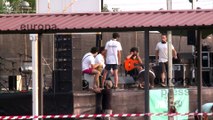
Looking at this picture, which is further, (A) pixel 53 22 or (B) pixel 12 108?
(B) pixel 12 108

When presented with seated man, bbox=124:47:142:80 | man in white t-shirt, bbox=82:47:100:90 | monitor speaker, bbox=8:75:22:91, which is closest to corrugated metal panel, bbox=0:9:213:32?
man in white t-shirt, bbox=82:47:100:90

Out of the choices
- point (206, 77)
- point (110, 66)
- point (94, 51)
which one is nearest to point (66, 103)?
point (94, 51)

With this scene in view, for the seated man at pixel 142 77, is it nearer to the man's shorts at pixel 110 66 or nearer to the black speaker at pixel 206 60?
the man's shorts at pixel 110 66

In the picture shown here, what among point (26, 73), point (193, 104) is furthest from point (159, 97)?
point (26, 73)

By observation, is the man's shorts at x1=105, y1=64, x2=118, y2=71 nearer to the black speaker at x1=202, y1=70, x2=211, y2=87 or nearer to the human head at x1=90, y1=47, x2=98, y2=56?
the human head at x1=90, y1=47, x2=98, y2=56

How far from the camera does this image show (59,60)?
17.5m

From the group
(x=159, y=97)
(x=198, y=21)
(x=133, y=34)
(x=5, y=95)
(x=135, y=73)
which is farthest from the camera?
(x=133, y=34)

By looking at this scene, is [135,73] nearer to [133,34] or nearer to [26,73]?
[26,73]

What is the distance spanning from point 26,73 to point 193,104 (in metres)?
6.09

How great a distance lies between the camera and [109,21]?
13.7 metres

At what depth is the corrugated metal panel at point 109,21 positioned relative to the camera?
13383 mm

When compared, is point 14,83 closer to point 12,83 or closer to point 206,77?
point 12,83

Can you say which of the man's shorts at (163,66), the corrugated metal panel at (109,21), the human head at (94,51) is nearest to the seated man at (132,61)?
the man's shorts at (163,66)

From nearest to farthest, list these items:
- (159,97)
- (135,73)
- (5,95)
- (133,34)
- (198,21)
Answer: (198,21) < (159,97) < (5,95) < (135,73) < (133,34)
